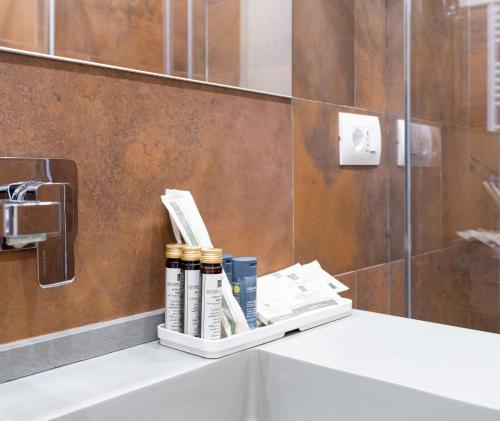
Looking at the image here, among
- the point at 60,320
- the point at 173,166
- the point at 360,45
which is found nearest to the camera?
the point at 60,320

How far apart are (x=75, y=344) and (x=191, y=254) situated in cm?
21

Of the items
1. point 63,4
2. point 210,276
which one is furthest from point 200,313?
point 63,4

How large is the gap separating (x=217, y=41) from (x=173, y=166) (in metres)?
0.28

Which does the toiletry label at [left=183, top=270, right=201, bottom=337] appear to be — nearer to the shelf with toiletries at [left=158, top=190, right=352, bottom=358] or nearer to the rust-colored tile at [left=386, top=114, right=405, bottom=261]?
the shelf with toiletries at [left=158, top=190, right=352, bottom=358]

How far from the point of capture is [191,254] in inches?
31.8

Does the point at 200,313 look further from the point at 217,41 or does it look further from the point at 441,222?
the point at 441,222

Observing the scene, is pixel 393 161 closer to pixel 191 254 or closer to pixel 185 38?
pixel 185 38

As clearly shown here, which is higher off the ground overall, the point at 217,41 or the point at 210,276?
the point at 217,41

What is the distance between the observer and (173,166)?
0.90 meters

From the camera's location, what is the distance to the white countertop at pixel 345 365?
2.15 feet

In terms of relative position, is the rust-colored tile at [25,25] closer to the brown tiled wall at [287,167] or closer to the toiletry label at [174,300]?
the brown tiled wall at [287,167]

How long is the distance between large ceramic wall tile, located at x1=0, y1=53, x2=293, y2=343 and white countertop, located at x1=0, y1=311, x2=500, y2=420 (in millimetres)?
75

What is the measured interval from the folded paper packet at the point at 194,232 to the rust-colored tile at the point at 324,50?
1.40 feet

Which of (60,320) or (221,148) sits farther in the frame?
(221,148)
